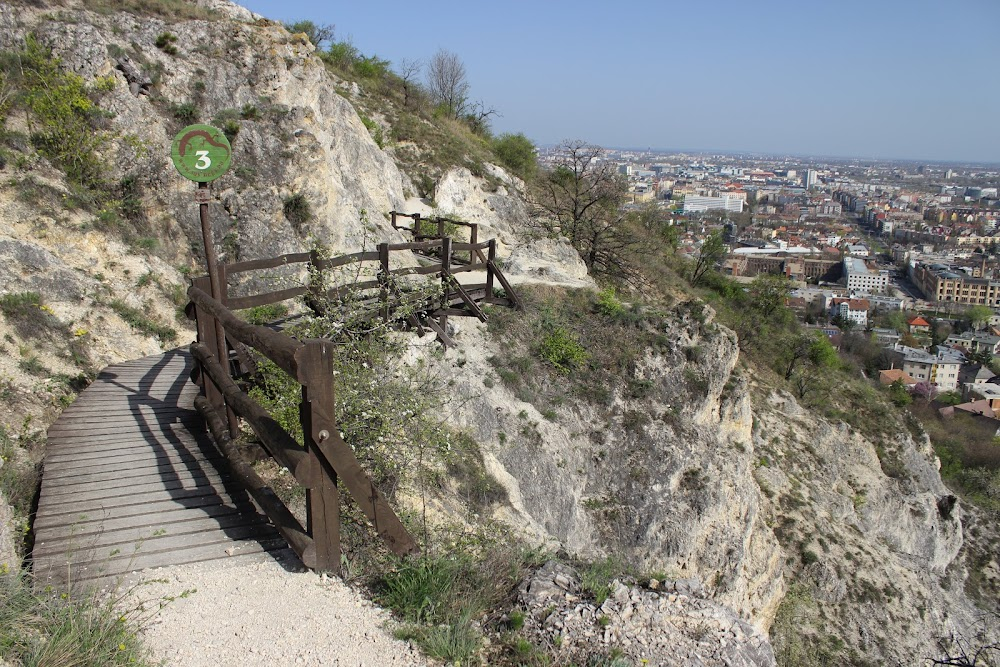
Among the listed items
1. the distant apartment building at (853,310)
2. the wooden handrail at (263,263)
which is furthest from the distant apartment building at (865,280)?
the wooden handrail at (263,263)

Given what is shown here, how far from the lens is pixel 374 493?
4406 mm

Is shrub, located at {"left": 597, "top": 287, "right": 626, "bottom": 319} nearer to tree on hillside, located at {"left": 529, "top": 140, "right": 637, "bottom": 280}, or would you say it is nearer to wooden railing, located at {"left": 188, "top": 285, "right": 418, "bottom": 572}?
tree on hillside, located at {"left": 529, "top": 140, "right": 637, "bottom": 280}

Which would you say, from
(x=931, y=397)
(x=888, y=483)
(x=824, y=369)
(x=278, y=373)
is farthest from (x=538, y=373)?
(x=931, y=397)

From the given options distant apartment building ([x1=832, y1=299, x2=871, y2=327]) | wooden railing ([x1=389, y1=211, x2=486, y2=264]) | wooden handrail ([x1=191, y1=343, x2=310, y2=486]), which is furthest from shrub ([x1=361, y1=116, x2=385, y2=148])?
distant apartment building ([x1=832, y1=299, x2=871, y2=327])

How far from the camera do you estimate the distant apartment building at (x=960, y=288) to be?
118 meters

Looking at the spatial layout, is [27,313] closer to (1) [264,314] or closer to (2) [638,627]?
(1) [264,314]

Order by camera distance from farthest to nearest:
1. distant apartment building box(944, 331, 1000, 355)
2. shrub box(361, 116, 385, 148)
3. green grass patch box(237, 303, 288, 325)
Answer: distant apartment building box(944, 331, 1000, 355) → shrub box(361, 116, 385, 148) → green grass patch box(237, 303, 288, 325)

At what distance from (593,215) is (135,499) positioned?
23.7 metres

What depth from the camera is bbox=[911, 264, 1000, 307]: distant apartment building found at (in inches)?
4641

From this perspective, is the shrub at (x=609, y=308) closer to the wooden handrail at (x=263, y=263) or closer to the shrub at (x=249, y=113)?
the wooden handrail at (x=263, y=263)

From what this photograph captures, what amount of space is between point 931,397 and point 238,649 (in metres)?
76.7

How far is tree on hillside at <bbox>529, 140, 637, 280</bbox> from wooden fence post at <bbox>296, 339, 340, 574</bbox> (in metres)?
20.9

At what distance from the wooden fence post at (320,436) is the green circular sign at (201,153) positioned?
3.08 m

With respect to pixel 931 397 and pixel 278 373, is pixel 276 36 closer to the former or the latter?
pixel 278 373
